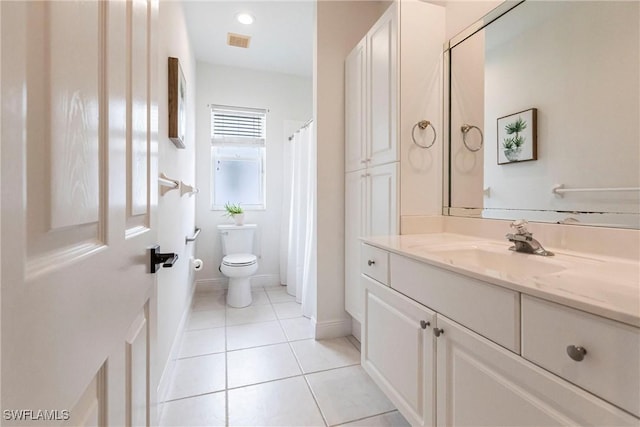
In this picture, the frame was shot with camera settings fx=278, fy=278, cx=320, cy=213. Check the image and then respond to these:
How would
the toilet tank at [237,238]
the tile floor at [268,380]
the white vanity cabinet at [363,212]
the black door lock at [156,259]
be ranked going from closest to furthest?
the black door lock at [156,259]
the tile floor at [268,380]
the white vanity cabinet at [363,212]
the toilet tank at [237,238]

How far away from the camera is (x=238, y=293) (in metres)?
2.75

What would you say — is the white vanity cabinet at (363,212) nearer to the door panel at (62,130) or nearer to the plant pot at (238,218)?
the door panel at (62,130)

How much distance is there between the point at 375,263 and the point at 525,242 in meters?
0.60

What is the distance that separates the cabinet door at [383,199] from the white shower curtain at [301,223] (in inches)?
24.7

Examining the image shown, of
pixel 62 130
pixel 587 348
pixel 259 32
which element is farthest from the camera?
pixel 259 32

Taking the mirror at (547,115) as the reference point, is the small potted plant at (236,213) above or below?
below

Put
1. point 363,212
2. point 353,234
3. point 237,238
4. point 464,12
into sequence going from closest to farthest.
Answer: point 464,12 → point 363,212 → point 353,234 → point 237,238

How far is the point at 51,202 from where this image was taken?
13.5 inches

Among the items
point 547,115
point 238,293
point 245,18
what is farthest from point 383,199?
point 245,18

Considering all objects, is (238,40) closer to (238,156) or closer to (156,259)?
(238,156)

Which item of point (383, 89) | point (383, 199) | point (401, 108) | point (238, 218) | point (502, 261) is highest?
point (383, 89)

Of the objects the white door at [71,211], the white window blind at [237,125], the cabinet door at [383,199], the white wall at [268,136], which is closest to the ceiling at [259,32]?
the white wall at [268,136]

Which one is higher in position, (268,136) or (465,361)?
(268,136)

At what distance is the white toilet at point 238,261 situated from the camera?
2.66 metres
